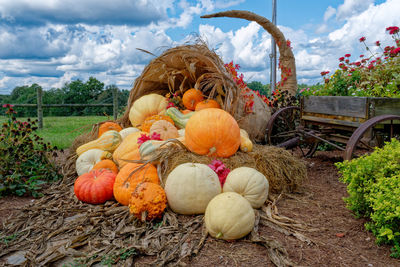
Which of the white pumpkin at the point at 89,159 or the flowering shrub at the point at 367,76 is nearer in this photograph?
the white pumpkin at the point at 89,159

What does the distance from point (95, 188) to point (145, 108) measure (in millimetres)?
2006

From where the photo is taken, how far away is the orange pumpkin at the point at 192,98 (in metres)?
4.87

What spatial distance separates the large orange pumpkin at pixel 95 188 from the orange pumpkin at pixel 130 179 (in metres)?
0.14

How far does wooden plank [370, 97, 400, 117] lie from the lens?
406 centimetres

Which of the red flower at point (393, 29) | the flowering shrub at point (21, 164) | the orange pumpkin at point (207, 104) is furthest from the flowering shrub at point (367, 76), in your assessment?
the flowering shrub at point (21, 164)

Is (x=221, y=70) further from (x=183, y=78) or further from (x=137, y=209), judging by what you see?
(x=137, y=209)

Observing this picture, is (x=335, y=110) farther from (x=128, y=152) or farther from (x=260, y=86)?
(x=260, y=86)

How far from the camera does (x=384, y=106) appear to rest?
4.14 metres

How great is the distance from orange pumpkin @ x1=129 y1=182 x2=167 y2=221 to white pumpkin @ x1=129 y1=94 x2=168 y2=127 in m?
2.37

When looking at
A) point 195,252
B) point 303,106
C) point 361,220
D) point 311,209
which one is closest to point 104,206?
point 195,252

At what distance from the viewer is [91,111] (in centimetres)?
1423

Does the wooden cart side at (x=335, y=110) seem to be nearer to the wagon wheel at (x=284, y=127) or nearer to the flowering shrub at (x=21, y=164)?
the wagon wheel at (x=284, y=127)

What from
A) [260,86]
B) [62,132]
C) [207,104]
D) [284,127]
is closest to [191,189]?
[207,104]

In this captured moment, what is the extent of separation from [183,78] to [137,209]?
122 inches
